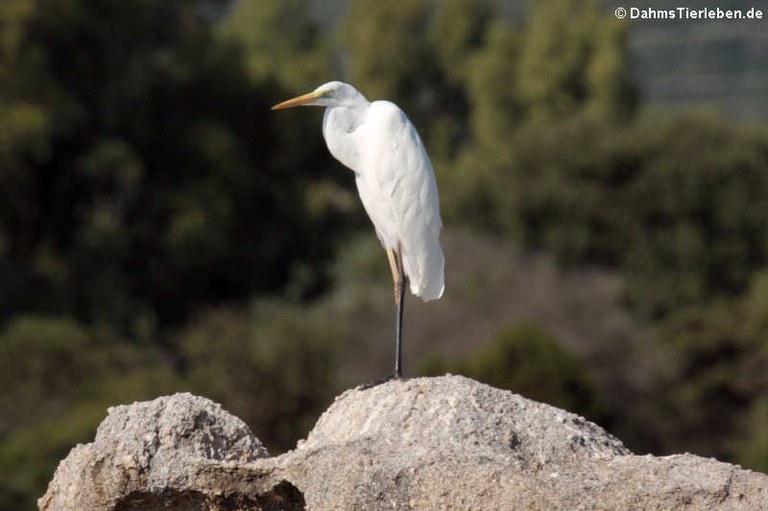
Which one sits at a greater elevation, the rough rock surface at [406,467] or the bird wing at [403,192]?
the bird wing at [403,192]

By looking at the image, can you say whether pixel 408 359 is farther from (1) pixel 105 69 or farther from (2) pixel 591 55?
(2) pixel 591 55

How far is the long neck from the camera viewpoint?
7105 mm

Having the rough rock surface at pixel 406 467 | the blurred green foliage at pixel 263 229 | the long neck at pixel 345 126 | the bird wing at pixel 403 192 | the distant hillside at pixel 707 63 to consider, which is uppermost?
the distant hillside at pixel 707 63

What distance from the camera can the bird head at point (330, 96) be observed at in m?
7.04

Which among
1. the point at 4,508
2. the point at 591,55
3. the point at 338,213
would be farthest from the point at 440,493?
the point at 591,55

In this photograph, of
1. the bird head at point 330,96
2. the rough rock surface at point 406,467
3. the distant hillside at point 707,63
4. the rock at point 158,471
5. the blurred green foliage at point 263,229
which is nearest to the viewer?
the rough rock surface at point 406,467

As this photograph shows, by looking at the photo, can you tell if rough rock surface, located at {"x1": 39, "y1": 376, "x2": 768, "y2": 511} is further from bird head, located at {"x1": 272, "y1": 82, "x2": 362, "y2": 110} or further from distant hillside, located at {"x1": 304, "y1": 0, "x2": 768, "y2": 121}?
distant hillside, located at {"x1": 304, "y1": 0, "x2": 768, "y2": 121}

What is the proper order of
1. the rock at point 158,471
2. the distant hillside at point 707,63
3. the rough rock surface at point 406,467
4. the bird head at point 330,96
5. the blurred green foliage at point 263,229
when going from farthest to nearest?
the distant hillside at point 707,63 < the blurred green foliage at point 263,229 < the bird head at point 330,96 < the rock at point 158,471 < the rough rock surface at point 406,467

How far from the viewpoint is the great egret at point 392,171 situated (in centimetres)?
707

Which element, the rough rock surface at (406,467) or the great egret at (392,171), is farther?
the great egret at (392,171)

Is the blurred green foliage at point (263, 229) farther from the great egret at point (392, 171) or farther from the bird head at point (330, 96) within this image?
the bird head at point (330, 96)

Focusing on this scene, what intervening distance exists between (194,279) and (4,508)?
15132 millimetres

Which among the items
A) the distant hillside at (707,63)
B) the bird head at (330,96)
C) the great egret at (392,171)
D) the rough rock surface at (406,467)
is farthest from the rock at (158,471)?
the distant hillside at (707,63)

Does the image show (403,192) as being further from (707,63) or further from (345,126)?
(707,63)
